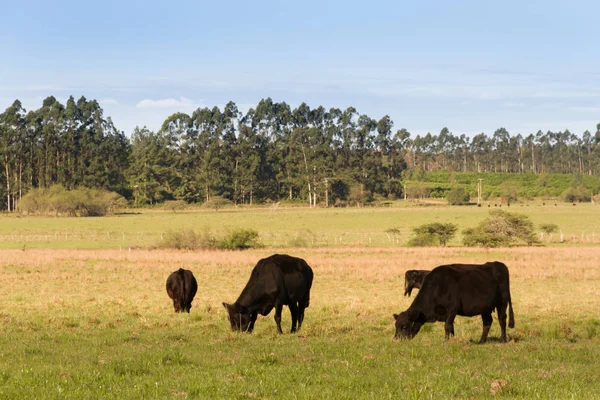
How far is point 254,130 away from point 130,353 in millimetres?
156499

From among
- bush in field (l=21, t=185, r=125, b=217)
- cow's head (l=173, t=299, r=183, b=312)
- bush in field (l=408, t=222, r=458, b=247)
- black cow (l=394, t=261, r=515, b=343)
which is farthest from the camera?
bush in field (l=21, t=185, r=125, b=217)

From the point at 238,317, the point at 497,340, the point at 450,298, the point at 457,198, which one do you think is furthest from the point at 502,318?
the point at 457,198

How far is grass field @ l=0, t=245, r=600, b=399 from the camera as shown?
9008 mm

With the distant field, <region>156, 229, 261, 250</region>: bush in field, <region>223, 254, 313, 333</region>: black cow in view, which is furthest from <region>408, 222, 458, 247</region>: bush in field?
<region>223, 254, 313, 333</region>: black cow

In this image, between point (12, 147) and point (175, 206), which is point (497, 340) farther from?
point (12, 147)

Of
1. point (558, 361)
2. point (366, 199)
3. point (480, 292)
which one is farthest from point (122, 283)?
point (366, 199)

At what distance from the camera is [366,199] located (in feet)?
477

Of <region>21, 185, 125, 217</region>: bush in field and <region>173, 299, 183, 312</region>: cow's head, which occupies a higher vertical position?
<region>21, 185, 125, 217</region>: bush in field

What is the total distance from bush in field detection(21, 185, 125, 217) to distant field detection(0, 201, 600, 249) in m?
12.2

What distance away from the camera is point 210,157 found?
152 meters

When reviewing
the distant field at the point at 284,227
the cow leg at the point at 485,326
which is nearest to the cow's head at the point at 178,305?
the cow leg at the point at 485,326

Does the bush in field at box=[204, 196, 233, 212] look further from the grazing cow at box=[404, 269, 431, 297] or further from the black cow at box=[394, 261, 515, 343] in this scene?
the black cow at box=[394, 261, 515, 343]

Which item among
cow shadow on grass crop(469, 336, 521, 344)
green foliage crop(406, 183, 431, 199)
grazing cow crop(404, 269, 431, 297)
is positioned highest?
green foliage crop(406, 183, 431, 199)

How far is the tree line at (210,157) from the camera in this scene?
13988cm
